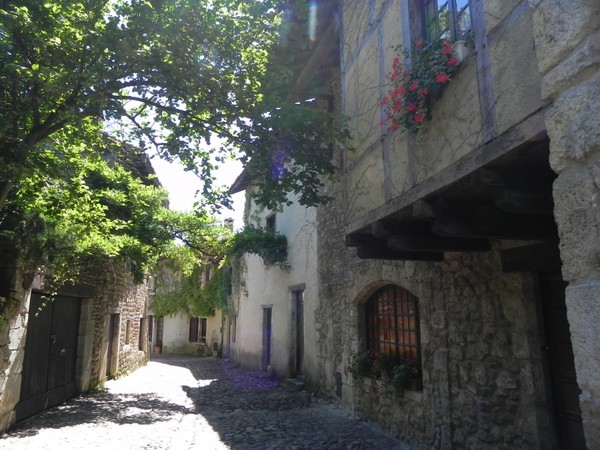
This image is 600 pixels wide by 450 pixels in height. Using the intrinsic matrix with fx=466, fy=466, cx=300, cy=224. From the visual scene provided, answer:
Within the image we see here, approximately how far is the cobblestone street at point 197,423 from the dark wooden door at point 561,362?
2.09 metres

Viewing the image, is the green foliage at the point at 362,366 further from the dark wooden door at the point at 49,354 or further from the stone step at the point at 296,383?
the dark wooden door at the point at 49,354

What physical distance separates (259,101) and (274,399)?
563 cm

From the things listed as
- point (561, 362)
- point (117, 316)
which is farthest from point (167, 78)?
point (117, 316)

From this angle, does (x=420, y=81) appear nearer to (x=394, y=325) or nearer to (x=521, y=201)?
(x=521, y=201)

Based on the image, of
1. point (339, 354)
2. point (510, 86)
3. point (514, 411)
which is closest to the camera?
point (510, 86)

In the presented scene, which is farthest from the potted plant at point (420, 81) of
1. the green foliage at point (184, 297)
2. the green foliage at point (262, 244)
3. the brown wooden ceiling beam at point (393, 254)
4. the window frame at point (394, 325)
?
the green foliage at point (184, 297)

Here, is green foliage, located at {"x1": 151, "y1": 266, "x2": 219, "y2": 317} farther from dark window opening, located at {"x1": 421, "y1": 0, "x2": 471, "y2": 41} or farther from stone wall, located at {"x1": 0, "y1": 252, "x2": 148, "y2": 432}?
dark window opening, located at {"x1": 421, "y1": 0, "x2": 471, "y2": 41}

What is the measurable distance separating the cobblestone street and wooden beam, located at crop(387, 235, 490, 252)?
2537 millimetres

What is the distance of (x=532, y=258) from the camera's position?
12.1 ft

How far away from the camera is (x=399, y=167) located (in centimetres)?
397

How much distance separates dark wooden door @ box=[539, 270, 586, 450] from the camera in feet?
11.7

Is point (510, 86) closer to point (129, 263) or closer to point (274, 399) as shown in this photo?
point (274, 399)

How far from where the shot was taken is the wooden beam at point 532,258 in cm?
354

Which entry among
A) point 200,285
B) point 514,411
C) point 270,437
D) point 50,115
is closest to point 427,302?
point 514,411
